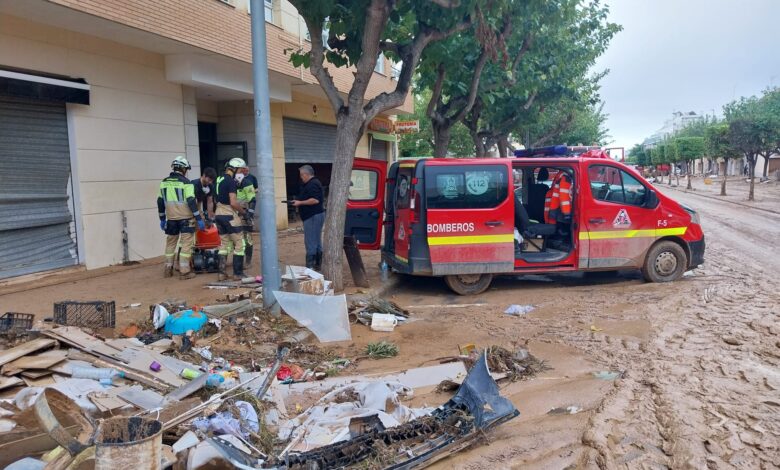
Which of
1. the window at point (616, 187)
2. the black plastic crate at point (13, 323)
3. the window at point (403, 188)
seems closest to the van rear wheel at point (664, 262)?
the window at point (616, 187)

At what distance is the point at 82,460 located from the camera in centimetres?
295

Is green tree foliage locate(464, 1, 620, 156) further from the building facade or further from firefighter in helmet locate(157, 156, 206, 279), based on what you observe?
firefighter in helmet locate(157, 156, 206, 279)

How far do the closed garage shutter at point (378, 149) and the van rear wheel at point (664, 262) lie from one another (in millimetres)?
14603

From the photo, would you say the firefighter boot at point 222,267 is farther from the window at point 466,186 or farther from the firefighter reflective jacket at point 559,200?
the firefighter reflective jacket at point 559,200

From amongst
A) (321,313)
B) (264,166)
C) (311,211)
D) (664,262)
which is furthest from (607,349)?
(311,211)

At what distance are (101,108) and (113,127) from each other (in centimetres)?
37

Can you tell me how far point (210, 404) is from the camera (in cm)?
395

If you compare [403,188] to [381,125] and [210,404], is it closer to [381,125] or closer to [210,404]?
[210,404]

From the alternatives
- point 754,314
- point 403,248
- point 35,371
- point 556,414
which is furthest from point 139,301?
point 754,314

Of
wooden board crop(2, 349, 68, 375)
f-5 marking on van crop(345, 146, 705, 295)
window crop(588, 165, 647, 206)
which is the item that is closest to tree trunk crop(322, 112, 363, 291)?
f-5 marking on van crop(345, 146, 705, 295)

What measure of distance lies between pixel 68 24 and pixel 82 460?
757cm

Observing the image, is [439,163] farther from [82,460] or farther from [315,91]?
[315,91]

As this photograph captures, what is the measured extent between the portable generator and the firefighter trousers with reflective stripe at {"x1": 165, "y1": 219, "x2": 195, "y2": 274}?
193 millimetres

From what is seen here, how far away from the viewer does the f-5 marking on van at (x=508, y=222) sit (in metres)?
7.93
